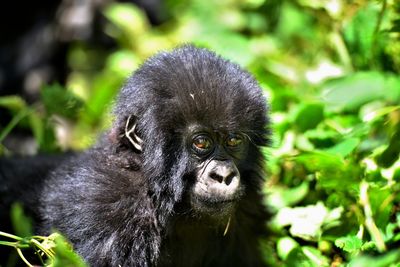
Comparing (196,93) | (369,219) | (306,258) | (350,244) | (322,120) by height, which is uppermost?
(196,93)

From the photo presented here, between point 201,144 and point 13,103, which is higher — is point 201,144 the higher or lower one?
the lower one

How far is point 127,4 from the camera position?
30.2 feet

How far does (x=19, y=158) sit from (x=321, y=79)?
8.02ft

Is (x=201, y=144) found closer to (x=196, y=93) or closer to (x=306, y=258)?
(x=196, y=93)

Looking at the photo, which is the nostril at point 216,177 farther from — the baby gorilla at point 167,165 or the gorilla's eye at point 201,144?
the gorilla's eye at point 201,144

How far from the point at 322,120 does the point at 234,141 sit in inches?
44.6

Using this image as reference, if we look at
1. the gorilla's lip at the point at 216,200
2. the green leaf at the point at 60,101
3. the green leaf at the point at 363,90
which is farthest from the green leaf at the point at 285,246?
the green leaf at the point at 60,101

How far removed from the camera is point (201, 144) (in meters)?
3.76

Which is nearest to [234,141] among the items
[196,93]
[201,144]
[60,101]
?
[201,144]

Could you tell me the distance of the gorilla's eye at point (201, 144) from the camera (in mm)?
3764

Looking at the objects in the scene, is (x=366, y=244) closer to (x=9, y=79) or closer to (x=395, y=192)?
(x=395, y=192)

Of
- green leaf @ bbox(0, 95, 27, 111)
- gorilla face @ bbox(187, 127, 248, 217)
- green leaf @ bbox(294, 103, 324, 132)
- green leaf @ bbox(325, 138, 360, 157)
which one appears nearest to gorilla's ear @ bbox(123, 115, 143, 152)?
gorilla face @ bbox(187, 127, 248, 217)

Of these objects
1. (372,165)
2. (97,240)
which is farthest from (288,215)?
(97,240)

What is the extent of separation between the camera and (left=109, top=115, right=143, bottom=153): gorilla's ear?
3879 mm
